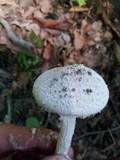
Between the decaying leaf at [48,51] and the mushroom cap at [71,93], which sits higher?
the mushroom cap at [71,93]

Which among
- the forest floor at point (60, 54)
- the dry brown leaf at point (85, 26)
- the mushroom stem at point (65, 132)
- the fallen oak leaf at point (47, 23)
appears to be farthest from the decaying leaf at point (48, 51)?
the mushroom stem at point (65, 132)

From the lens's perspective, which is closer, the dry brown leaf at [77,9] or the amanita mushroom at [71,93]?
the amanita mushroom at [71,93]

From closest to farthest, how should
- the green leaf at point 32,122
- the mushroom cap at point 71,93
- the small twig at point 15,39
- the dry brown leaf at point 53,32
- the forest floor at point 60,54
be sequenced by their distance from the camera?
the mushroom cap at point 71,93, the green leaf at point 32,122, the forest floor at point 60,54, the small twig at point 15,39, the dry brown leaf at point 53,32

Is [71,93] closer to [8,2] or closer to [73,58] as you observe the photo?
[73,58]

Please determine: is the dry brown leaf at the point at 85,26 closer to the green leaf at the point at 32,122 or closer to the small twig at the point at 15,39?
the small twig at the point at 15,39

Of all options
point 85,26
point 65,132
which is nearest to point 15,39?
point 85,26

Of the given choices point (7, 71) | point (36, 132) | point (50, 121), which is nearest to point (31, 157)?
point (36, 132)

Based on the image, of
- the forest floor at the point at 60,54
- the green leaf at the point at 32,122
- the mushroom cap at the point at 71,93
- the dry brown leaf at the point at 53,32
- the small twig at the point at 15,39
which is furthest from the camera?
the dry brown leaf at the point at 53,32

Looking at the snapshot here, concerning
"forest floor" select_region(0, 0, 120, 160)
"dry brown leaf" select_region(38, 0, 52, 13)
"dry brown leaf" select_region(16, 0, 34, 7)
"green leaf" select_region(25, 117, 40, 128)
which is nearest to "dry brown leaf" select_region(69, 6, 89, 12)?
"forest floor" select_region(0, 0, 120, 160)
